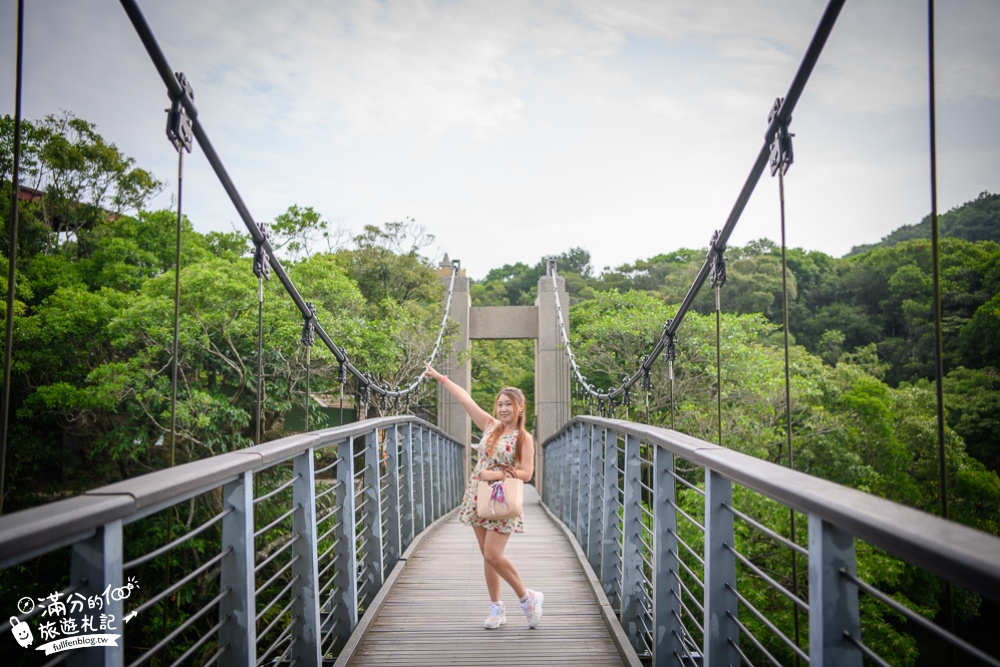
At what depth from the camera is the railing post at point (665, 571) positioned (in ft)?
6.40

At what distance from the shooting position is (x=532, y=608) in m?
2.59

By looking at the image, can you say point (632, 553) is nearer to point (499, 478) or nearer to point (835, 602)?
point (499, 478)

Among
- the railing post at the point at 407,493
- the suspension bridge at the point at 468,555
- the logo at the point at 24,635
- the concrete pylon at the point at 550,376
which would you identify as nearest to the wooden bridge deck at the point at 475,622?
the suspension bridge at the point at 468,555

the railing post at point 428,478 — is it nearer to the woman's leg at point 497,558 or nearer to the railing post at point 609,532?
the railing post at point 609,532

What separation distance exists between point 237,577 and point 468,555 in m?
2.70

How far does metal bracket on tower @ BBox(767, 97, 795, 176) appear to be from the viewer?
2215mm

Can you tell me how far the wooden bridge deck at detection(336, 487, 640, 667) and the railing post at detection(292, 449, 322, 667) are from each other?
0.24 meters

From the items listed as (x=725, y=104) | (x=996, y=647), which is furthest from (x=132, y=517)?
(x=996, y=647)

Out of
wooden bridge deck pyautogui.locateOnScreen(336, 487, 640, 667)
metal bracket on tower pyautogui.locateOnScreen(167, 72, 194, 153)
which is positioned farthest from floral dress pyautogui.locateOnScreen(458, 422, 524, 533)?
metal bracket on tower pyautogui.locateOnScreen(167, 72, 194, 153)

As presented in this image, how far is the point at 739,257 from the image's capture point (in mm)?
23594

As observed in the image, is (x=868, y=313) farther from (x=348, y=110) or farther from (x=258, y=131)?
(x=258, y=131)

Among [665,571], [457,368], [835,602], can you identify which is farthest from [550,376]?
[835,602]

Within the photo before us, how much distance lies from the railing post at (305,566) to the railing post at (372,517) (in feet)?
2.82

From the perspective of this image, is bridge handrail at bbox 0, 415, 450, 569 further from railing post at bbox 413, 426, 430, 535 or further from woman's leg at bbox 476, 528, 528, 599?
railing post at bbox 413, 426, 430, 535
